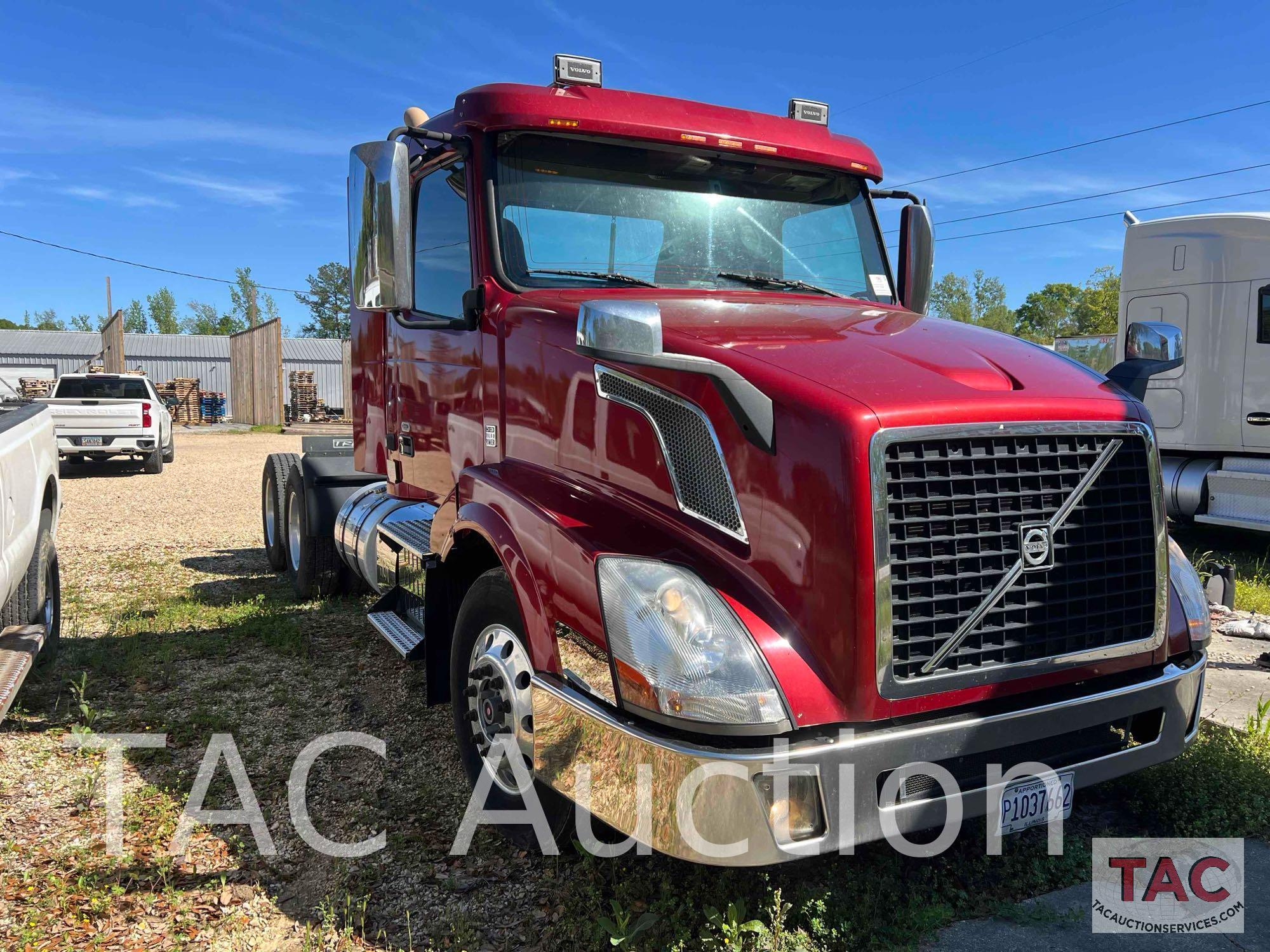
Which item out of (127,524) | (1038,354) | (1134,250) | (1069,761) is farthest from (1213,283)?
(127,524)

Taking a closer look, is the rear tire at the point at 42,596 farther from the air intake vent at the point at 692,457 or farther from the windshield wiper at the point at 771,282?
the windshield wiper at the point at 771,282

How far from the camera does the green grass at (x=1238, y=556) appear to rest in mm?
7109

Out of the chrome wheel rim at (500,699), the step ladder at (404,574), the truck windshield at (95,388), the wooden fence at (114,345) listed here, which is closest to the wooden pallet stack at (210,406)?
the wooden fence at (114,345)

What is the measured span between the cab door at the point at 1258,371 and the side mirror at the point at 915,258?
242 inches

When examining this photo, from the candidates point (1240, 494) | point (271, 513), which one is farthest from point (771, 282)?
point (1240, 494)

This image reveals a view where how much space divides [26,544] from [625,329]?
3.56 m

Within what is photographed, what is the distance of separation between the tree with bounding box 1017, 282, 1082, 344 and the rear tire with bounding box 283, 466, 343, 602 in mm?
86608

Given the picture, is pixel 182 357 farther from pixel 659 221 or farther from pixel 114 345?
pixel 659 221

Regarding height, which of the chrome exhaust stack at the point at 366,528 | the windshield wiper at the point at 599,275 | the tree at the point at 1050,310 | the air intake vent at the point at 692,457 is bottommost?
the chrome exhaust stack at the point at 366,528

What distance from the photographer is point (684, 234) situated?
151 inches

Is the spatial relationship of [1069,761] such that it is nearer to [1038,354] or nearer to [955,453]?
[955,453]

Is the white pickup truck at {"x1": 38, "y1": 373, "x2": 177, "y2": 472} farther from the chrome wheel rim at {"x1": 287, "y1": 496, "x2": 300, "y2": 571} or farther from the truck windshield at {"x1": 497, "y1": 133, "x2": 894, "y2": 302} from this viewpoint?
the truck windshield at {"x1": 497, "y1": 133, "x2": 894, "y2": 302}

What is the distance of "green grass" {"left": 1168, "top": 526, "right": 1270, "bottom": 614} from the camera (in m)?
7.11

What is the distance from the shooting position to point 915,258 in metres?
4.55
